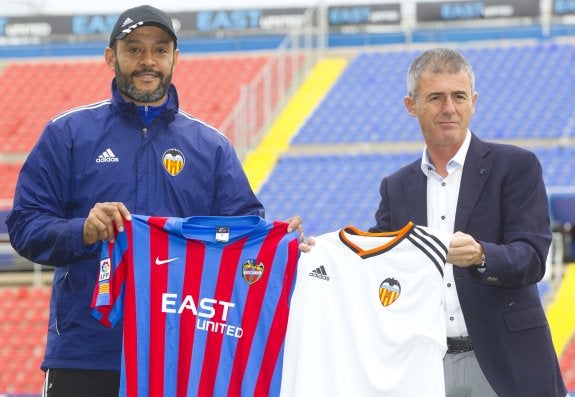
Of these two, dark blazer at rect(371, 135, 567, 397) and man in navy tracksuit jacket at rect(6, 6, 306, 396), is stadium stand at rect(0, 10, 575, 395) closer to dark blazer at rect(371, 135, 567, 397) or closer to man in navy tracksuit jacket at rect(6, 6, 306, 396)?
dark blazer at rect(371, 135, 567, 397)

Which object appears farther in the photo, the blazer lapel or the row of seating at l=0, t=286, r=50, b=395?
the row of seating at l=0, t=286, r=50, b=395

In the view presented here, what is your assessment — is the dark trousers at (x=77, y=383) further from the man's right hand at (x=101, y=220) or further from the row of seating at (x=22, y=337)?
the row of seating at (x=22, y=337)

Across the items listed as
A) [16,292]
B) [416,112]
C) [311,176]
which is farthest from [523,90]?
[416,112]

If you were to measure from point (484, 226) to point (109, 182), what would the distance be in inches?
56.1

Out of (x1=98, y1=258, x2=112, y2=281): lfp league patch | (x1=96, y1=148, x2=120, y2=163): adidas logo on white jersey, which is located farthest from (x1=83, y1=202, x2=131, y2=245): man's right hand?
(x1=96, y1=148, x2=120, y2=163): adidas logo on white jersey

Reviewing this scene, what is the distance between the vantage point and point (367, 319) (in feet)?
12.7

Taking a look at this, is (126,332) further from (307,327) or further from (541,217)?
(541,217)

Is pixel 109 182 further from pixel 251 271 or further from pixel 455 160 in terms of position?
pixel 455 160

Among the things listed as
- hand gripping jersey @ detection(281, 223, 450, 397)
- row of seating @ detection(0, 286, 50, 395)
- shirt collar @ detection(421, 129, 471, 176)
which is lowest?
row of seating @ detection(0, 286, 50, 395)

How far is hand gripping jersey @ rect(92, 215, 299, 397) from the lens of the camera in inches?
152

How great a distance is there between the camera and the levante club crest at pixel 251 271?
3.91 m

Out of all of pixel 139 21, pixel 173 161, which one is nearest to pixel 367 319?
pixel 173 161

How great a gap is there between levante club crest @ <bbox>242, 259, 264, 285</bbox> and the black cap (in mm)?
939

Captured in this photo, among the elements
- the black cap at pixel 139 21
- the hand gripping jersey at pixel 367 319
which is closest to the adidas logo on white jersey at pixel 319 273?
the hand gripping jersey at pixel 367 319
